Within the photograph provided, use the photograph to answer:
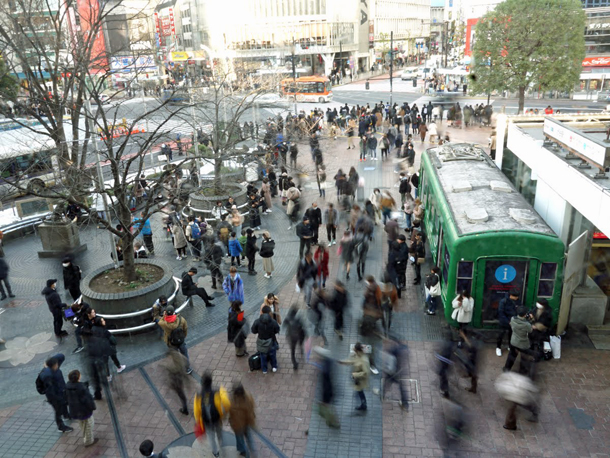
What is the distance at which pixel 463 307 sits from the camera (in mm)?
9859

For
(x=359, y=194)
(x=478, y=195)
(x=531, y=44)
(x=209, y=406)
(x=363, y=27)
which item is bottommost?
(x=359, y=194)

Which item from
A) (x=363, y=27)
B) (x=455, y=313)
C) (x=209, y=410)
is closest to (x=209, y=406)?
(x=209, y=410)

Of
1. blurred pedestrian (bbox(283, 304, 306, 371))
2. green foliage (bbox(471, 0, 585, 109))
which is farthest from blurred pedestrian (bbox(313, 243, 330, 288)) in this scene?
green foliage (bbox(471, 0, 585, 109))

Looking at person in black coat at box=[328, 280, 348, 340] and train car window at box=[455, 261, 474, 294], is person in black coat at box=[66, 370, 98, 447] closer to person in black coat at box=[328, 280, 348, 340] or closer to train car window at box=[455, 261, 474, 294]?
person in black coat at box=[328, 280, 348, 340]

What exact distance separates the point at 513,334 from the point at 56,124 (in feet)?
48.0

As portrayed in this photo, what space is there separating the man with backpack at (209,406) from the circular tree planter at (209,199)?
11228 millimetres

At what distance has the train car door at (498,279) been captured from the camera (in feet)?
32.6

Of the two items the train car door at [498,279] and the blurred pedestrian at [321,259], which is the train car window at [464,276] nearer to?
the train car door at [498,279]

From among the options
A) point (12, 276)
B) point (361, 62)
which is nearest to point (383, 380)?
point (12, 276)

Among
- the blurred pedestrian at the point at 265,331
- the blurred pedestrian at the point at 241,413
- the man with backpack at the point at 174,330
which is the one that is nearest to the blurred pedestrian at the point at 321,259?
the blurred pedestrian at the point at 265,331

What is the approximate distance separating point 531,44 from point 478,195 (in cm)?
2422

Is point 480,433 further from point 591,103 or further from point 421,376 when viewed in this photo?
point 591,103

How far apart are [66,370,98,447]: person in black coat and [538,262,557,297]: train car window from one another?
808 cm

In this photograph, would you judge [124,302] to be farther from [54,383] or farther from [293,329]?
[293,329]
